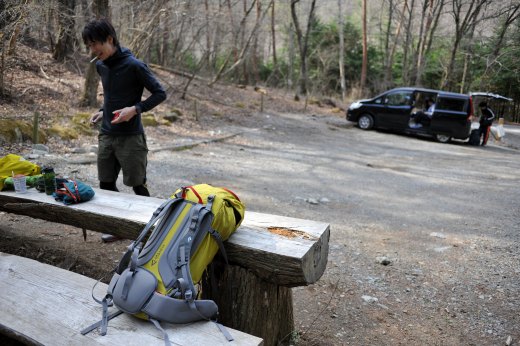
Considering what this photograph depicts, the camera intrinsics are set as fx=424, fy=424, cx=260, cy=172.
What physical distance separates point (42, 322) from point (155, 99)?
1.98 meters

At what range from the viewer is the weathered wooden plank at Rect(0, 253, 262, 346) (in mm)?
1831

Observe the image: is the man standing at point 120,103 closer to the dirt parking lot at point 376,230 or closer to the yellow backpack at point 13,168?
the yellow backpack at point 13,168

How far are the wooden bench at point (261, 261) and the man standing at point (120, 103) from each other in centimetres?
78

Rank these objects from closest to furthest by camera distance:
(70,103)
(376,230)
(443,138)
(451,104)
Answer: (376,230) < (70,103) < (451,104) < (443,138)

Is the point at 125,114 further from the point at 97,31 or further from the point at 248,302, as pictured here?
the point at 248,302

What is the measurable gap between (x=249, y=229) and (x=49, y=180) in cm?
173

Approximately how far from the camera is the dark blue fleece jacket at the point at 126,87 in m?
3.50

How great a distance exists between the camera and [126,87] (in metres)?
3.57

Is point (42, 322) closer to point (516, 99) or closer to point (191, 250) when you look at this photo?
point (191, 250)

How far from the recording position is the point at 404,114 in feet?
48.4

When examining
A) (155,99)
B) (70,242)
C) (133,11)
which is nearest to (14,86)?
(133,11)

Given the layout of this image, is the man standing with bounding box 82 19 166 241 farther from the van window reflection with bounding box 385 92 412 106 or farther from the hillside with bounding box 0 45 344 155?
the van window reflection with bounding box 385 92 412 106

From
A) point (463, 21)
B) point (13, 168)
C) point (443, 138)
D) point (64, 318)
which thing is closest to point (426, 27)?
point (463, 21)

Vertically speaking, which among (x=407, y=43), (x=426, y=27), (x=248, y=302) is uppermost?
(x=426, y=27)
